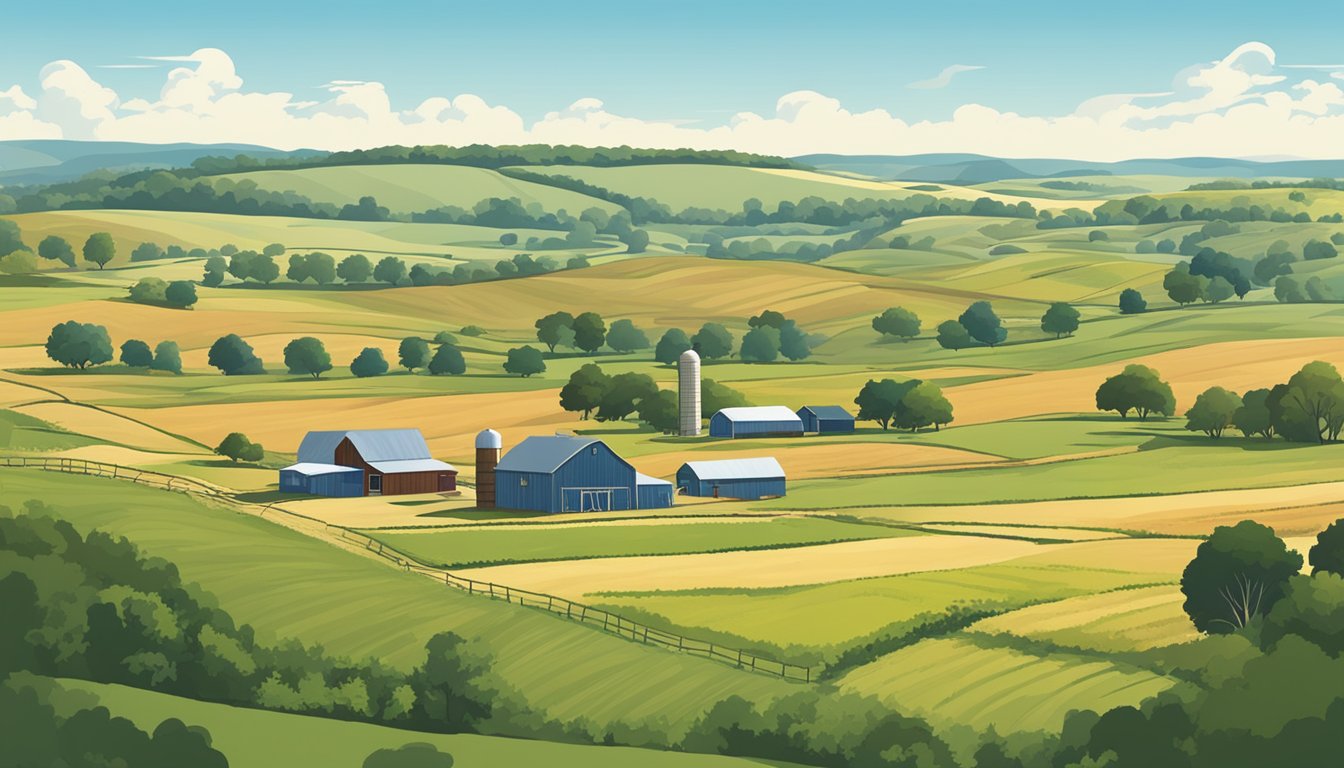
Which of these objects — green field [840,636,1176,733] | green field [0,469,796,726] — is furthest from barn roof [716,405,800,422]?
green field [840,636,1176,733]

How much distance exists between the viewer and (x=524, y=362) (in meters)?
152

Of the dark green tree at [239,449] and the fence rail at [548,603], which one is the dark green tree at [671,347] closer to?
the dark green tree at [239,449]

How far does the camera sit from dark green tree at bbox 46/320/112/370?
483ft

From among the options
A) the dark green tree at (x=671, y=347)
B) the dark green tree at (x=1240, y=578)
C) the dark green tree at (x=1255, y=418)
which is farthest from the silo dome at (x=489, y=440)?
the dark green tree at (x=671, y=347)

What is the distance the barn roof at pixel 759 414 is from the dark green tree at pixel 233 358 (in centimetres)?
4717

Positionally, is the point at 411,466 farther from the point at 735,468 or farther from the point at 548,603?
the point at 548,603

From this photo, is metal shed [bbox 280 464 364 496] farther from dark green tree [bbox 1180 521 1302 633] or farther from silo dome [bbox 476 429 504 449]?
dark green tree [bbox 1180 521 1302 633]

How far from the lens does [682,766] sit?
45219mm

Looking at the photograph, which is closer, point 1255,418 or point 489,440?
point 489,440

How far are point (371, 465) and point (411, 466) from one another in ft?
8.07

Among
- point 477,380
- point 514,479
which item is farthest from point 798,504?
point 477,380

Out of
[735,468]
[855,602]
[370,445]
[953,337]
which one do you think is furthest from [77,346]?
[855,602]

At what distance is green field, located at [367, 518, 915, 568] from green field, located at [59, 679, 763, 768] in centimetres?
2453

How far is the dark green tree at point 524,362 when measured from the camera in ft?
498
